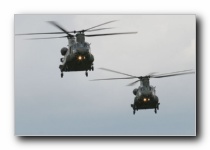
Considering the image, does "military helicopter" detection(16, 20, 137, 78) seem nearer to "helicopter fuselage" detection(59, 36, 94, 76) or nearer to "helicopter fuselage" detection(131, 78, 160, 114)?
"helicopter fuselage" detection(59, 36, 94, 76)

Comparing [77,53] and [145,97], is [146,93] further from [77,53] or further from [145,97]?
[77,53]

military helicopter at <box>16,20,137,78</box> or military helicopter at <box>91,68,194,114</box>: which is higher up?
military helicopter at <box>16,20,137,78</box>

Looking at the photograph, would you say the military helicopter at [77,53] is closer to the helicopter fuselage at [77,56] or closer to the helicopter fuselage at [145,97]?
the helicopter fuselage at [77,56]

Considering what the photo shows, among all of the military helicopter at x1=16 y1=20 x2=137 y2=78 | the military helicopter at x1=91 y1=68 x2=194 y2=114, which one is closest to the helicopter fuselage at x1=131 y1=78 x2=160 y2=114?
the military helicopter at x1=91 y1=68 x2=194 y2=114

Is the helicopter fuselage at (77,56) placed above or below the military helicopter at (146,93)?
above

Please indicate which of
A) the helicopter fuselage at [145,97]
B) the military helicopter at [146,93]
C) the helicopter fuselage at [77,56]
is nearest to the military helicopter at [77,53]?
the helicopter fuselage at [77,56]

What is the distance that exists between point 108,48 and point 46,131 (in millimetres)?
1031

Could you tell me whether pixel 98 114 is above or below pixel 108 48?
below

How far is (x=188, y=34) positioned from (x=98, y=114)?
3.92ft

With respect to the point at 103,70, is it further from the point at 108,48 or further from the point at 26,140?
the point at 26,140

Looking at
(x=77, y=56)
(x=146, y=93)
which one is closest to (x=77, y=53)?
(x=77, y=56)

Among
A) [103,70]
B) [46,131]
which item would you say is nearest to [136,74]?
[103,70]
